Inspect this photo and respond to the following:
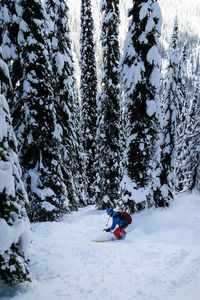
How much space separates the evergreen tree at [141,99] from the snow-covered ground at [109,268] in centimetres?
323

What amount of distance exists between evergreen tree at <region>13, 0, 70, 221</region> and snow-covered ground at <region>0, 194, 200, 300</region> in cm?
218

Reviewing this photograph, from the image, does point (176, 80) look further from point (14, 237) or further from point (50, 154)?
point (14, 237)

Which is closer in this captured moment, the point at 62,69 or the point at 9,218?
the point at 9,218

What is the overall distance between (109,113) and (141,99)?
5808 mm

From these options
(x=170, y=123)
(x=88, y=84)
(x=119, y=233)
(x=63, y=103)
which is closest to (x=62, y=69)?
(x=63, y=103)

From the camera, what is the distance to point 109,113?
1725 cm

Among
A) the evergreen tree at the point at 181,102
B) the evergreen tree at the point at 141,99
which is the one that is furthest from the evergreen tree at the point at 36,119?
the evergreen tree at the point at 181,102

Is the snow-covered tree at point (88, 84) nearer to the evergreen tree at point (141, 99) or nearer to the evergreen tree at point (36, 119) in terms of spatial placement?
the evergreen tree at point (141, 99)

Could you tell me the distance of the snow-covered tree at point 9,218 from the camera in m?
3.81

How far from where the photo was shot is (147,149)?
38.6ft

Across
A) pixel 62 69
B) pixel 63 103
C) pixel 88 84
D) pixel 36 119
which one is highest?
pixel 62 69

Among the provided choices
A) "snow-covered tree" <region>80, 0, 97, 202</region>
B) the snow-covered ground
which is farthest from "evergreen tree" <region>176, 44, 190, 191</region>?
"snow-covered tree" <region>80, 0, 97, 202</region>

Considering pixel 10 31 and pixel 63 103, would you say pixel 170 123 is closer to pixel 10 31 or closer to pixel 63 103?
pixel 63 103

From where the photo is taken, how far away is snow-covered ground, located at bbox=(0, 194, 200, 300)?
177 inches
